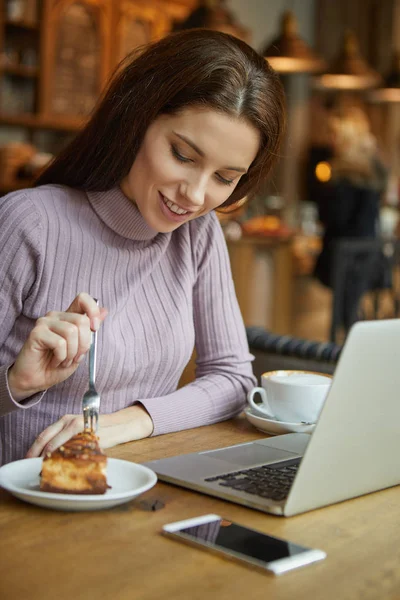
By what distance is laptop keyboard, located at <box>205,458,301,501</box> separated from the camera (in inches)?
40.6

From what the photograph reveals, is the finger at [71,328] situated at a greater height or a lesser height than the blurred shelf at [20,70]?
lesser

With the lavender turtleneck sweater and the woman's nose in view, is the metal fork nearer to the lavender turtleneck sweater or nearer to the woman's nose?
the lavender turtleneck sweater

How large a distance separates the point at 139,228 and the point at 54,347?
50cm

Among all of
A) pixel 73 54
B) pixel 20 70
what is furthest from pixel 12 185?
pixel 73 54

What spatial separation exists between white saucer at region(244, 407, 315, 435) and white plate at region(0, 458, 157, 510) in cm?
38

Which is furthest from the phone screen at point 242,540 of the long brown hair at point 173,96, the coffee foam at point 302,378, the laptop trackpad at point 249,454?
the long brown hair at point 173,96

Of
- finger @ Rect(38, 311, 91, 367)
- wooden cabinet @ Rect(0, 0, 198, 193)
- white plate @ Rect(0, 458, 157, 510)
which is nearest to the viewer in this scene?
white plate @ Rect(0, 458, 157, 510)

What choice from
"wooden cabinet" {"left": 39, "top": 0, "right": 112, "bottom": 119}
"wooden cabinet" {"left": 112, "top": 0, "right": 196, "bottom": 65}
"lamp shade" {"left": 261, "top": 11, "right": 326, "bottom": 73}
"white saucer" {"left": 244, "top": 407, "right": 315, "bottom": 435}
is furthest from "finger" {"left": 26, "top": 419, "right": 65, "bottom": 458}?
"wooden cabinet" {"left": 112, "top": 0, "right": 196, "bottom": 65}

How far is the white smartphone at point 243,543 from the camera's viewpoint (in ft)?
2.76

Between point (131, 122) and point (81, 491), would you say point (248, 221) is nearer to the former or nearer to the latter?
point (131, 122)

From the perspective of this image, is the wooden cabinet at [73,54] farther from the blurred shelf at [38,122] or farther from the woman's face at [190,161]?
the woman's face at [190,161]

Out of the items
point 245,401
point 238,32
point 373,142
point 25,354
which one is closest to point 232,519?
point 25,354

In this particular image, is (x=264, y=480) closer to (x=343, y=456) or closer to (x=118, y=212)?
(x=343, y=456)

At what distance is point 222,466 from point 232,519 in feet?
0.60
